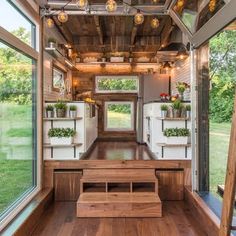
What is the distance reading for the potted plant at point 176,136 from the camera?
15.9 ft

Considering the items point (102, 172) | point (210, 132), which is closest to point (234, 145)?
point (210, 132)

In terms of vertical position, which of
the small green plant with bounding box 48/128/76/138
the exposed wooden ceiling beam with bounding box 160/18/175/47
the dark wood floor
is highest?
the exposed wooden ceiling beam with bounding box 160/18/175/47

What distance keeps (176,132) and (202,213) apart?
4.98 feet

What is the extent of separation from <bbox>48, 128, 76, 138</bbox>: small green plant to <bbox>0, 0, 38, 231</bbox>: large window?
28cm

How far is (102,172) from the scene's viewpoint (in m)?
4.76

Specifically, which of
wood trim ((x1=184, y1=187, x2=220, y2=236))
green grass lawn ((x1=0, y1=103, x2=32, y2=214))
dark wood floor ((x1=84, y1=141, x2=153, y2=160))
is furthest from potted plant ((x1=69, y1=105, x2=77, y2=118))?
wood trim ((x1=184, y1=187, x2=220, y2=236))

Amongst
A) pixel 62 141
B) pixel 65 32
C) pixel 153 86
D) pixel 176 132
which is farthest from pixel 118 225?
pixel 153 86

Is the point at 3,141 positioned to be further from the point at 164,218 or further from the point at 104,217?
the point at 164,218

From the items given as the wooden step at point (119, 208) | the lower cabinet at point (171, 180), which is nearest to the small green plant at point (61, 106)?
the wooden step at point (119, 208)

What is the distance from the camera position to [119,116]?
31.1ft

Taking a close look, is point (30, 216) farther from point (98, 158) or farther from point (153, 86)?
point (153, 86)

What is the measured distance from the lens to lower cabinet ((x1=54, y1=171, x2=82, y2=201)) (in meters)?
4.88

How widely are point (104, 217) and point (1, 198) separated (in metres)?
1.40

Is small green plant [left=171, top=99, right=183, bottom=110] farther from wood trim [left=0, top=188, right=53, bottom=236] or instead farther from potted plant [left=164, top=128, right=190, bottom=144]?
wood trim [left=0, top=188, right=53, bottom=236]
